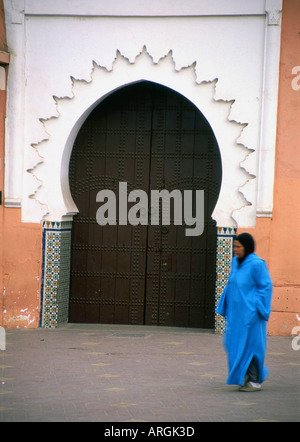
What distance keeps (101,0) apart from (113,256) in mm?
3142

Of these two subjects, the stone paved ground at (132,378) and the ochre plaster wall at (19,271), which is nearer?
the stone paved ground at (132,378)

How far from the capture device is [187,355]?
8.85 m

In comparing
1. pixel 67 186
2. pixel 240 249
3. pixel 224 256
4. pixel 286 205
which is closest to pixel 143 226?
pixel 67 186

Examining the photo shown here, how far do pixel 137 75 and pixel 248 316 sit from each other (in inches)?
165

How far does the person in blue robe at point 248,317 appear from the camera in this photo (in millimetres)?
7020

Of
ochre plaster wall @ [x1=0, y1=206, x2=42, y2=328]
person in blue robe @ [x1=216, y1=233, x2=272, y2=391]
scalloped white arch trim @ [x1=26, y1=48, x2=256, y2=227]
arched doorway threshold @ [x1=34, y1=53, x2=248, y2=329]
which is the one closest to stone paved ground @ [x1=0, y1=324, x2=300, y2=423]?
person in blue robe @ [x1=216, y1=233, x2=272, y2=391]

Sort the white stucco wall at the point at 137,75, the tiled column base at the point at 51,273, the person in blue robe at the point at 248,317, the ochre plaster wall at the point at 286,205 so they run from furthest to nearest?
the tiled column base at the point at 51,273 < the white stucco wall at the point at 137,75 < the ochre plaster wall at the point at 286,205 < the person in blue robe at the point at 248,317

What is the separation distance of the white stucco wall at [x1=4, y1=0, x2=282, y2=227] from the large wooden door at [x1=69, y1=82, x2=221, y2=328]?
1.39ft

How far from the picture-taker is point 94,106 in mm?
10492

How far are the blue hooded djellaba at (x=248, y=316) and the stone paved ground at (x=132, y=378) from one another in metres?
0.25

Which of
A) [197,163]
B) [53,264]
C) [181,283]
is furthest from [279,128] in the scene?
[53,264]

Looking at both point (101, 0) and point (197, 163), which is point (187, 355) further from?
point (101, 0)

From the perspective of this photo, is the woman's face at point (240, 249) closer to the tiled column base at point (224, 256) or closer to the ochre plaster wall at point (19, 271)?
the tiled column base at point (224, 256)

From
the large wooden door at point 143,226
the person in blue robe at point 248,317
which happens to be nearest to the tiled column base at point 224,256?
the large wooden door at point 143,226
